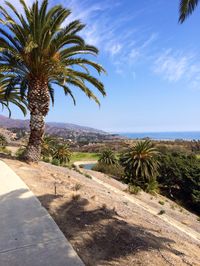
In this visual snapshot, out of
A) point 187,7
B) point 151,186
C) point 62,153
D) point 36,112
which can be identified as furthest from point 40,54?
point 62,153

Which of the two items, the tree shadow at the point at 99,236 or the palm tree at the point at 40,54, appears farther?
the palm tree at the point at 40,54

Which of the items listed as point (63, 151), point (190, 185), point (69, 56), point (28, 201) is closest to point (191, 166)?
point (190, 185)

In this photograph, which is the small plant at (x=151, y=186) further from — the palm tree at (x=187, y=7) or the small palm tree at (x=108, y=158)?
the palm tree at (x=187, y=7)


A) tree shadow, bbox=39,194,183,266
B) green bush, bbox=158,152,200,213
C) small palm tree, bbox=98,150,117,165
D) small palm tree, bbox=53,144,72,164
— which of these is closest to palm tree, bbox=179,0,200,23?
tree shadow, bbox=39,194,183,266

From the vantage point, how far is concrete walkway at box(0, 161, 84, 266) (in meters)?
5.29

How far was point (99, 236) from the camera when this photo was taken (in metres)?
6.43

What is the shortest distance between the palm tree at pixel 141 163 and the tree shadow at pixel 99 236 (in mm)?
30076

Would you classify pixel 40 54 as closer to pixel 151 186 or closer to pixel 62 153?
pixel 151 186

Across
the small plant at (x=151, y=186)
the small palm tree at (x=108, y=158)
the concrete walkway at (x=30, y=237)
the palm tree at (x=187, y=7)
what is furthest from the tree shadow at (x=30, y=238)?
the small palm tree at (x=108, y=158)

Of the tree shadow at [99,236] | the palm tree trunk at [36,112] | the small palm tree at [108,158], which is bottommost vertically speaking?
the small palm tree at [108,158]

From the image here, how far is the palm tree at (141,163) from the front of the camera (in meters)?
38.1

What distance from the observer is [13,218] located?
7340 mm

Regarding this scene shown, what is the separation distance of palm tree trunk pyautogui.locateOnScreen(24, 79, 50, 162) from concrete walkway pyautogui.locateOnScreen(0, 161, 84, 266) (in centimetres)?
689

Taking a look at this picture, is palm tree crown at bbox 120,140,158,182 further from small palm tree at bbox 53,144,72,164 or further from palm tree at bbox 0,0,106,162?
palm tree at bbox 0,0,106,162
